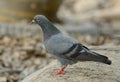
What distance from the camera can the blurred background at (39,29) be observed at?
898 cm

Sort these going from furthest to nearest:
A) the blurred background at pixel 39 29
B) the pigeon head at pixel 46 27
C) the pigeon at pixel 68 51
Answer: the blurred background at pixel 39 29, the pigeon head at pixel 46 27, the pigeon at pixel 68 51

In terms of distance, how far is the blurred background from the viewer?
29.5 feet

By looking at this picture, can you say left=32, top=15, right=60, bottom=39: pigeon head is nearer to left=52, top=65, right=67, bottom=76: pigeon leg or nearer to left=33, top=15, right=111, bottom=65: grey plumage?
left=33, top=15, right=111, bottom=65: grey plumage

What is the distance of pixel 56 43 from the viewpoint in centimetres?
534

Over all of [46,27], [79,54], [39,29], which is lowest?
[79,54]

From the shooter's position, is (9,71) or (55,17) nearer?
(9,71)

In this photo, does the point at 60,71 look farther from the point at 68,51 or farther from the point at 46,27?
the point at 46,27

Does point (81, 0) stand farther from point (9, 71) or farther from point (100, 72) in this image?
point (100, 72)

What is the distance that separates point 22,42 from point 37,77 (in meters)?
4.93

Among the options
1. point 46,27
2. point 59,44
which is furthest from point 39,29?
point 59,44

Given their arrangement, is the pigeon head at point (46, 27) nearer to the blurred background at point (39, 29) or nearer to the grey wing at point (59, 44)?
the grey wing at point (59, 44)

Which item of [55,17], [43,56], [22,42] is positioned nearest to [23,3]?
[55,17]

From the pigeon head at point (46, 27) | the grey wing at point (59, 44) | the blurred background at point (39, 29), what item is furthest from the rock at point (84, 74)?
the blurred background at point (39, 29)

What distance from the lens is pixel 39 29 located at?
11.3 metres
